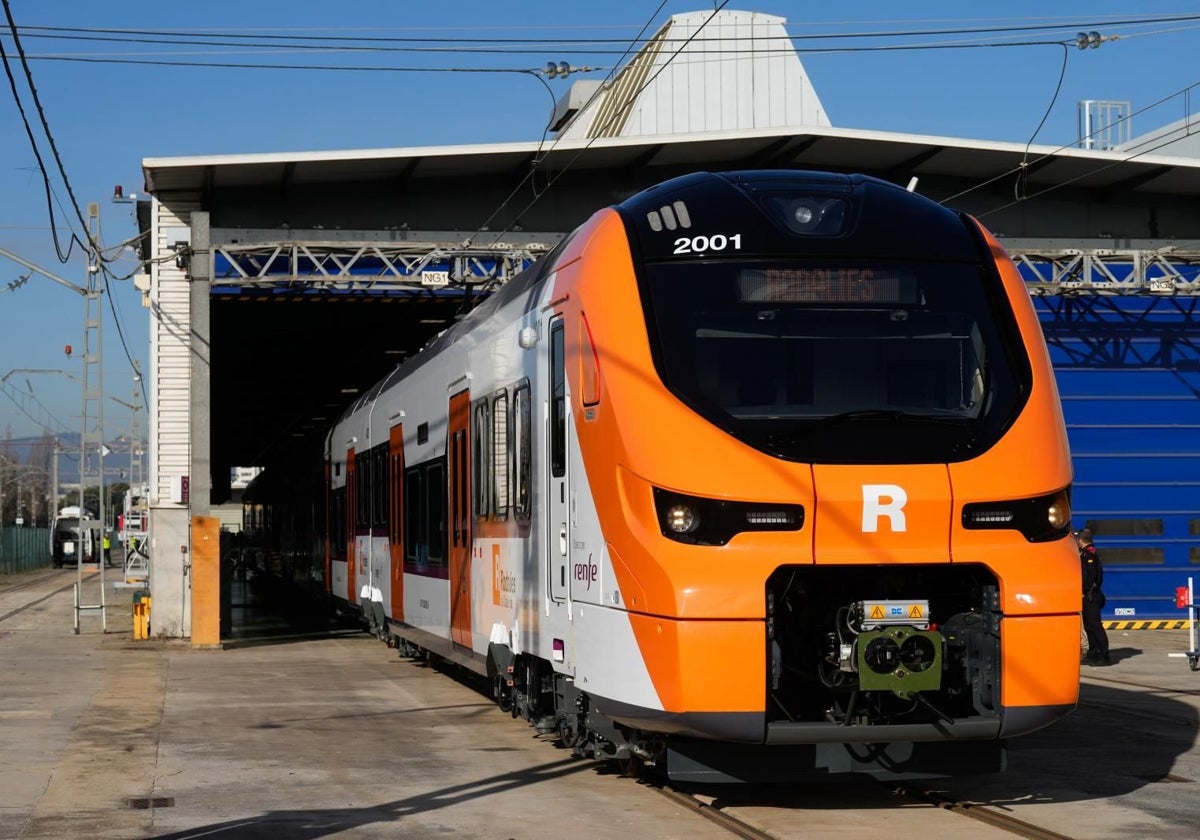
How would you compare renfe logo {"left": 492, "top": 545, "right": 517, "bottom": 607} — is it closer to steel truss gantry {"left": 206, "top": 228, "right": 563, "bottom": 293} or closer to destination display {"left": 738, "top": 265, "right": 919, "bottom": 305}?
destination display {"left": 738, "top": 265, "right": 919, "bottom": 305}

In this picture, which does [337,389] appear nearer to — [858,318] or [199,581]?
[199,581]

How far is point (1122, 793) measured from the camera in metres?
10.7

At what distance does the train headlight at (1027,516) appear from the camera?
9305 mm

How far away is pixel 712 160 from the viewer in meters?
29.0

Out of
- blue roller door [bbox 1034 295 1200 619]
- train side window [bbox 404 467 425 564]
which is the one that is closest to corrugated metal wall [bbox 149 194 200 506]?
train side window [bbox 404 467 425 564]

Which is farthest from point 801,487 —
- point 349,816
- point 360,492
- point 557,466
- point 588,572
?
point 360,492

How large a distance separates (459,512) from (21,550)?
219 feet

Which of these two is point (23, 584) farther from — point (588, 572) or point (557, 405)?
point (588, 572)

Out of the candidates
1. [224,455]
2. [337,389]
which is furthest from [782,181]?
[224,455]

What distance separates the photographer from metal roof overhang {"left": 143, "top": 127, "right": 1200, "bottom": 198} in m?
26.4

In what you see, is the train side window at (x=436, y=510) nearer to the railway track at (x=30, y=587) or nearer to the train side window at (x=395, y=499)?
the train side window at (x=395, y=499)

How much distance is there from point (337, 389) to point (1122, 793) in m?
37.6

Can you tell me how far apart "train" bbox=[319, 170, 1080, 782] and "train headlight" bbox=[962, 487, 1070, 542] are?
0.02m

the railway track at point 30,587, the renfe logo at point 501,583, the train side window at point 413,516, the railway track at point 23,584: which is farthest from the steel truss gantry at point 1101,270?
the railway track at point 23,584
